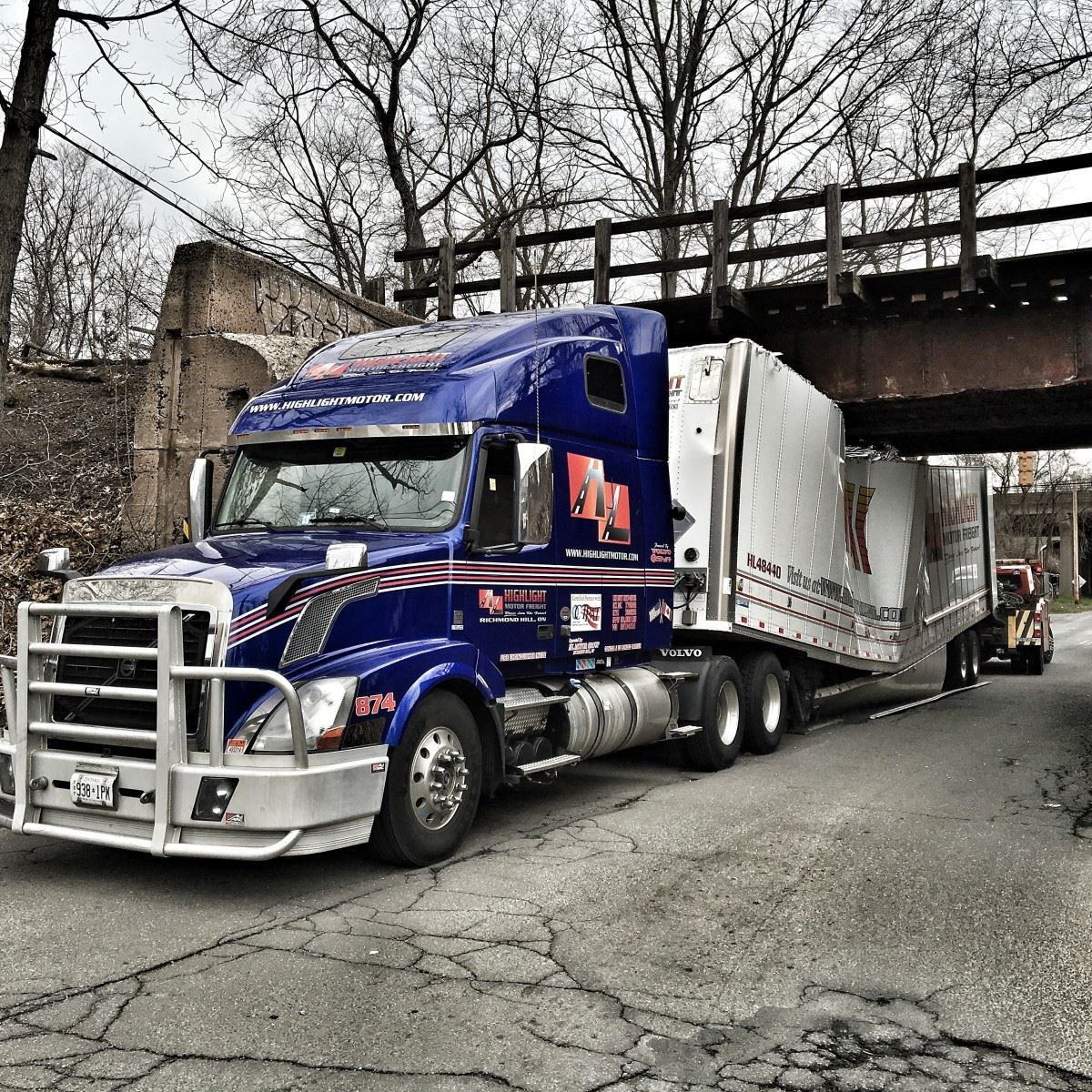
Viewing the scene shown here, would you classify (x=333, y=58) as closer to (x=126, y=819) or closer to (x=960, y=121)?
(x=960, y=121)

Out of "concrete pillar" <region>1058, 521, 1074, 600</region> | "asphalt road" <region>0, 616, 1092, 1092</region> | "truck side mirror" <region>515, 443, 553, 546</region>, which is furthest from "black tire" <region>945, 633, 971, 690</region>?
"concrete pillar" <region>1058, 521, 1074, 600</region>

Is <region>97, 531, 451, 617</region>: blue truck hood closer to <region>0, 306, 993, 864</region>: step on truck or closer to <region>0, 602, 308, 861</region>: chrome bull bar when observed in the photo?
<region>0, 306, 993, 864</region>: step on truck

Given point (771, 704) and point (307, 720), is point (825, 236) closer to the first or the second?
point (771, 704)

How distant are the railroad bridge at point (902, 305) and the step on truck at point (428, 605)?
3467 mm

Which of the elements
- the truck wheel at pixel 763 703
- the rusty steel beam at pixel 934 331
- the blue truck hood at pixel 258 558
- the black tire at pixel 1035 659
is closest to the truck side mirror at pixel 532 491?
the blue truck hood at pixel 258 558

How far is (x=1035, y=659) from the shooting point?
22.3 metres

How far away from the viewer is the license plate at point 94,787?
575cm

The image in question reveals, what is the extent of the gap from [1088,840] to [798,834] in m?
1.87

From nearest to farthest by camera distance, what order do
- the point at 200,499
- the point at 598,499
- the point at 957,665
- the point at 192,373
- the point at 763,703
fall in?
the point at 200,499 < the point at 598,499 < the point at 763,703 < the point at 192,373 < the point at 957,665

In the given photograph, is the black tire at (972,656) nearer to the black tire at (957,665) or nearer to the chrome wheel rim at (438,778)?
the black tire at (957,665)

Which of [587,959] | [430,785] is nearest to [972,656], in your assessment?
[430,785]

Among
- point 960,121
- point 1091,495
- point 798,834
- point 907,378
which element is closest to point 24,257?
point 960,121

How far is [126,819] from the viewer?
575 centimetres

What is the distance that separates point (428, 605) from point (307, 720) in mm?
1206
